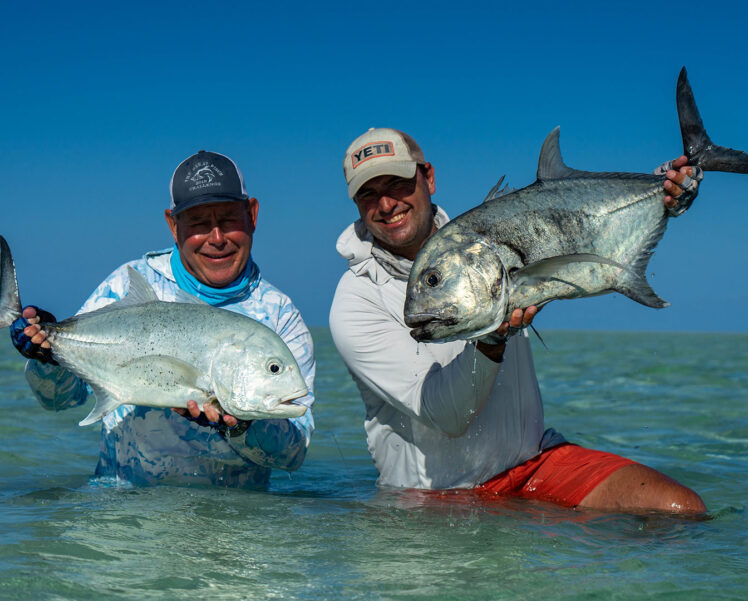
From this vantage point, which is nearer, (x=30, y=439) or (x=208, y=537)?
(x=208, y=537)

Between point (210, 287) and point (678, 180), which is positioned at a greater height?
point (678, 180)

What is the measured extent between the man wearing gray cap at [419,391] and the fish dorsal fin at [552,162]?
95cm

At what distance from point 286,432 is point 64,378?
120 cm

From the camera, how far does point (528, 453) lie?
190 inches

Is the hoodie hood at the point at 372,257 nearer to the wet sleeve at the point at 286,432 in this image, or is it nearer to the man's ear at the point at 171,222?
the wet sleeve at the point at 286,432

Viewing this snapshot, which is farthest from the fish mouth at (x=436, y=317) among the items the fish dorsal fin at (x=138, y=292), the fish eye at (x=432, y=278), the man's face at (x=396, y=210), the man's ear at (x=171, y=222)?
the man's ear at (x=171, y=222)

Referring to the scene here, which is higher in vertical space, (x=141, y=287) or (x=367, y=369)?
(x=141, y=287)

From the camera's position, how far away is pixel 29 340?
4066 mm

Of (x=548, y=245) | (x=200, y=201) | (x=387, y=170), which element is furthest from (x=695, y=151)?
(x=200, y=201)

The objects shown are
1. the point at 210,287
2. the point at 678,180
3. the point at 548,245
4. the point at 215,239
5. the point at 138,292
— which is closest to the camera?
the point at 548,245

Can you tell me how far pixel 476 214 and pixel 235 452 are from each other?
7.05 feet

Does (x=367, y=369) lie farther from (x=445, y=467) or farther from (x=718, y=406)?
(x=718, y=406)

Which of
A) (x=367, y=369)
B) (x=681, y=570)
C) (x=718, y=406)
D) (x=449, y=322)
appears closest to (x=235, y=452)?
(x=367, y=369)

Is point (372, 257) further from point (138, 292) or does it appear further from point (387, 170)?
point (138, 292)
